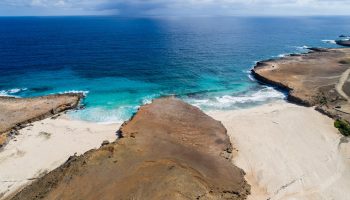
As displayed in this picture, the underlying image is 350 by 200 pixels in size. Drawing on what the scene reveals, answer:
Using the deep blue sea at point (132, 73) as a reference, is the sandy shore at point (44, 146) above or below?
below

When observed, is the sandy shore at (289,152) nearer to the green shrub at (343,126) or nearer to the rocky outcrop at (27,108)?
the green shrub at (343,126)

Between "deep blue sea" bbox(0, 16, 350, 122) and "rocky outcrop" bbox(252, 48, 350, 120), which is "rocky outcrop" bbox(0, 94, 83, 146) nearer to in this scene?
"deep blue sea" bbox(0, 16, 350, 122)

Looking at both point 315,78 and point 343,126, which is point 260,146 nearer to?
point 343,126

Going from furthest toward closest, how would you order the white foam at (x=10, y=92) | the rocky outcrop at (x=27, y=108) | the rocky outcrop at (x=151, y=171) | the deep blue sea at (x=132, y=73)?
the white foam at (x=10, y=92) → the deep blue sea at (x=132, y=73) → the rocky outcrop at (x=27, y=108) → the rocky outcrop at (x=151, y=171)

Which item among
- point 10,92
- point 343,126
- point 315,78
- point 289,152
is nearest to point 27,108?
point 10,92

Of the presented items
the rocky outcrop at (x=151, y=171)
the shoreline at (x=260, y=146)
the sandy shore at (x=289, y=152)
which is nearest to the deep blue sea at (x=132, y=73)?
the shoreline at (x=260, y=146)

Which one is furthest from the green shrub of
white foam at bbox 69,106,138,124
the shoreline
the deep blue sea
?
white foam at bbox 69,106,138,124
